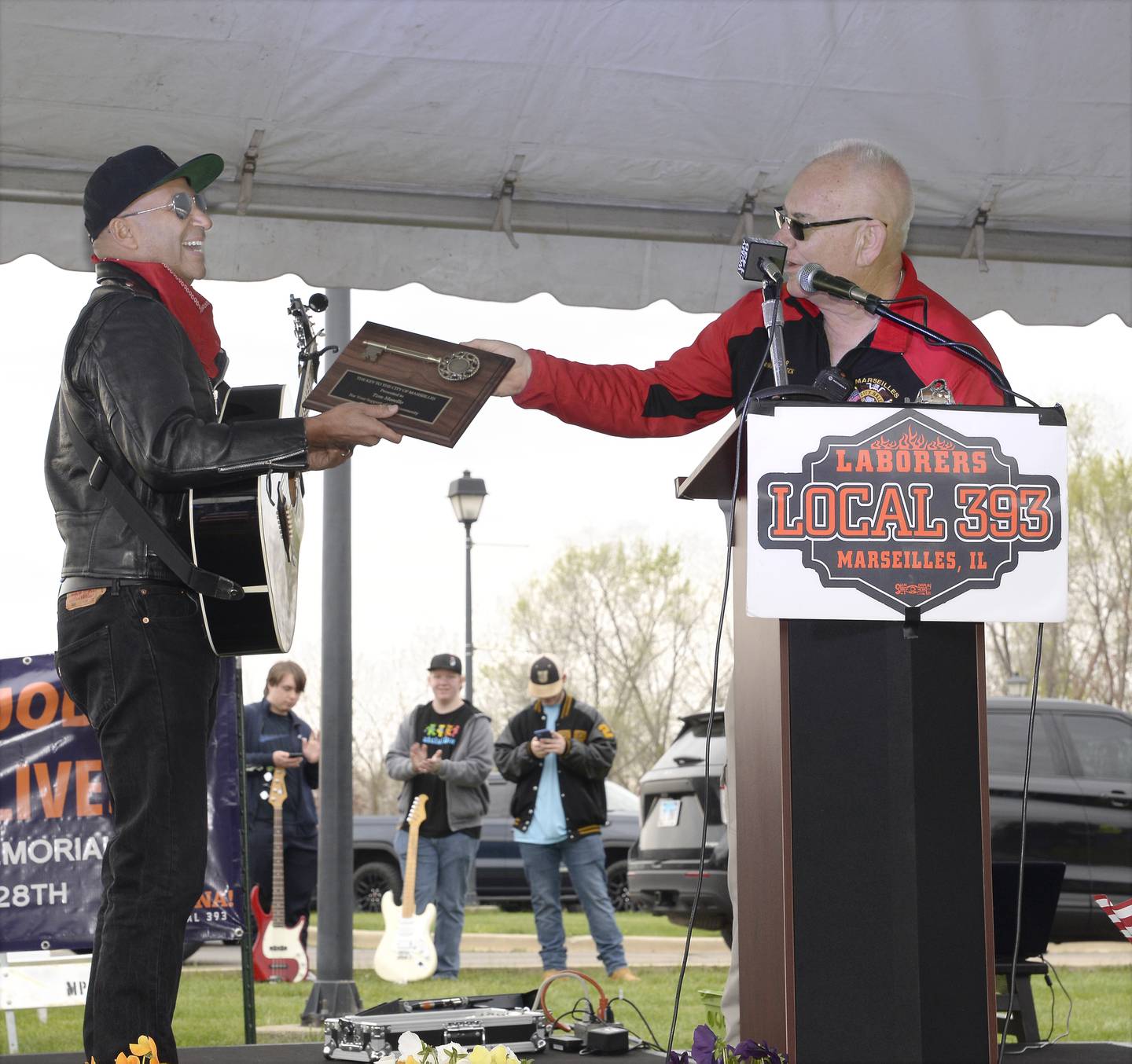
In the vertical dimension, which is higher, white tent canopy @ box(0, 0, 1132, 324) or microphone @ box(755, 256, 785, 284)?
white tent canopy @ box(0, 0, 1132, 324)

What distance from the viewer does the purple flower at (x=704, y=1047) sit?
2.43m

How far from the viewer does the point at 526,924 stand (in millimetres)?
14344

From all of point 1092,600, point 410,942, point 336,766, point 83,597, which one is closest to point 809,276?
point 83,597

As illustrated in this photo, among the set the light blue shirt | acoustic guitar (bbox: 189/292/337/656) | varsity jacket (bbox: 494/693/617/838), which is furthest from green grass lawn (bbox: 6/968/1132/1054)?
acoustic guitar (bbox: 189/292/337/656)

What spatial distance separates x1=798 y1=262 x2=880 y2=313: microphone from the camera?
2.50 m

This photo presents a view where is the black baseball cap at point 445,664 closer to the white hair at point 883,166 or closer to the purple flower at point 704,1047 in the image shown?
the white hair at point 883,166

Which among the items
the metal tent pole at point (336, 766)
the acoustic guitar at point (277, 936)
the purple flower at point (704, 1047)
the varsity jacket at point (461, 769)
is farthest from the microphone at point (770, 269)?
the acoustic guitar at point (277, 936)

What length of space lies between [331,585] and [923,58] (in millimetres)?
3857

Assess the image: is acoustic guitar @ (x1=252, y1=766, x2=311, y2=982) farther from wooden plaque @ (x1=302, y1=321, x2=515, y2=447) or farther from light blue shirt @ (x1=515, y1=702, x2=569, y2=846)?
wooden plaque @ (x1=302, y1=321, x2=515, y2=447)

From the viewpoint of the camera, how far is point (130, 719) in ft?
9.20

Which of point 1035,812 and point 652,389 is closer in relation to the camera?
point 652,389

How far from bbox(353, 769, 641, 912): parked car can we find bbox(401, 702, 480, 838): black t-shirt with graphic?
15.2ft

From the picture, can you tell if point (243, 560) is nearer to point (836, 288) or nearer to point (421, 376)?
point (421, 376)

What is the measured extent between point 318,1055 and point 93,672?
1.67 metres
